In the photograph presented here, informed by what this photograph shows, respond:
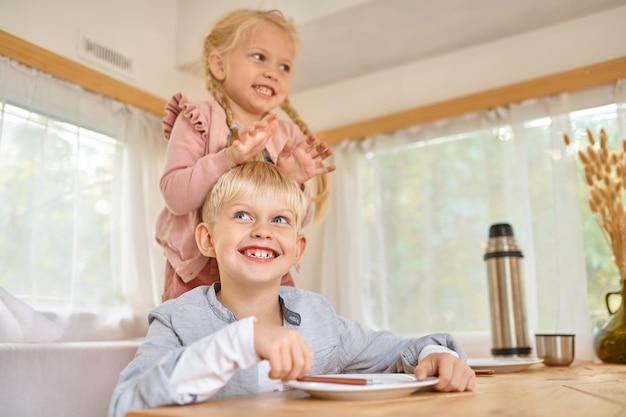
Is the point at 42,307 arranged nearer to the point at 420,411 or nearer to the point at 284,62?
the point at 284,62

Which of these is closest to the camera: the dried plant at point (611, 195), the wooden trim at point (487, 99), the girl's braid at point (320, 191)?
the girl's braid at point (320, 191)

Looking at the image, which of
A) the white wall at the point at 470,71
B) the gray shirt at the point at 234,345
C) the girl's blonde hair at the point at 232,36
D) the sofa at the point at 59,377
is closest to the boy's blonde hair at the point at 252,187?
the gray shirt at the point at 234,345

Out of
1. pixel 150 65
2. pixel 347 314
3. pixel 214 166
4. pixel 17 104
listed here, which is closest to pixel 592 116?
pixel 347 314

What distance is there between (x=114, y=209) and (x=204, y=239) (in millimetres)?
1305

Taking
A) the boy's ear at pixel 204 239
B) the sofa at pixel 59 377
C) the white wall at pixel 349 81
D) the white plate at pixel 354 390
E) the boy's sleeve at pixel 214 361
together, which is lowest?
the sofa at pixel 59 377

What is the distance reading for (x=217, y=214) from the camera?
3.71ft

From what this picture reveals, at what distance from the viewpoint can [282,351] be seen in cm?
69

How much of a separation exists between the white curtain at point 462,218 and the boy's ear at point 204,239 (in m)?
1.50

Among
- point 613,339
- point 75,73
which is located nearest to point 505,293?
point 613,339

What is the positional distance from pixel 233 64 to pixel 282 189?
19.0 inches

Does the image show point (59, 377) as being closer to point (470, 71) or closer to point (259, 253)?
point (259, 253)

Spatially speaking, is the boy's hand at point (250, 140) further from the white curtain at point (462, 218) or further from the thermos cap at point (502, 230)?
the white curtain at point (462, 218)

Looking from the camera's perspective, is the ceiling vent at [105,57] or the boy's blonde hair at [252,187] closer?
the boy's blonde hair at [252,187]

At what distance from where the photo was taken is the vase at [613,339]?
1574 millimetres
